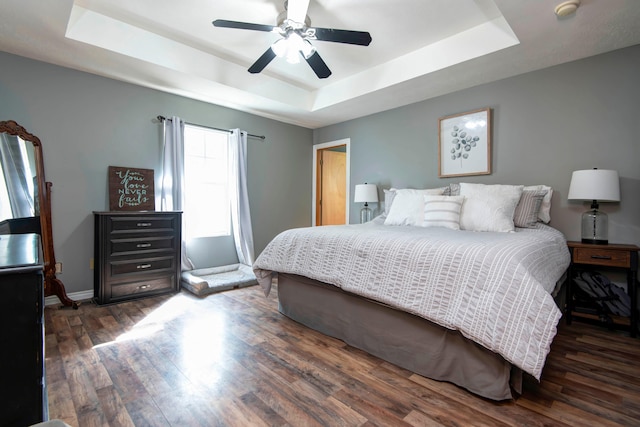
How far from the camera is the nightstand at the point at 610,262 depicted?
93.3 inches

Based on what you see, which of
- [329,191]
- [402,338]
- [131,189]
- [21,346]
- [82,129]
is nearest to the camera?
[21,346]

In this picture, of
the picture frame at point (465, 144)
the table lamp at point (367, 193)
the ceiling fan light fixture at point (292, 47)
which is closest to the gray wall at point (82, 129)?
the ceiling fan light fixture at point (292, 47)

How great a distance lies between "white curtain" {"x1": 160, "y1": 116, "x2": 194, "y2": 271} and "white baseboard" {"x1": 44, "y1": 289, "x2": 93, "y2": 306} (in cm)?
115

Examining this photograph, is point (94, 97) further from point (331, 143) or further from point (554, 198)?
point (554, 198)

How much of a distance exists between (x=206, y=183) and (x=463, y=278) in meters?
3.55

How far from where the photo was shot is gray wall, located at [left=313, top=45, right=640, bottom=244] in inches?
104

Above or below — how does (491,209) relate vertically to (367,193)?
below

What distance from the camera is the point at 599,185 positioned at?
8.17 feet

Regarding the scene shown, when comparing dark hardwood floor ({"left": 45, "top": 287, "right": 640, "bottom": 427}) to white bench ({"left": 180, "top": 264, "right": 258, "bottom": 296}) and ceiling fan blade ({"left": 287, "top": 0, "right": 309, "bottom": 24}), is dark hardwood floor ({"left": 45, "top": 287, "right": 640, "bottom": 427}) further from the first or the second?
ceiling fan blade ({"left": 287, "top": 0, "right": 309, "bottom": 24})

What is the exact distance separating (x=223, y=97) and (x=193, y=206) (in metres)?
1.47

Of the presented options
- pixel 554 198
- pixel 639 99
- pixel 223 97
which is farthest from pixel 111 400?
pixel 639 99

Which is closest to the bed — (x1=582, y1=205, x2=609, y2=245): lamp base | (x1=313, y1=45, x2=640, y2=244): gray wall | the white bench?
(x1=582, y1=205, x2=609, y2=245): lamp base

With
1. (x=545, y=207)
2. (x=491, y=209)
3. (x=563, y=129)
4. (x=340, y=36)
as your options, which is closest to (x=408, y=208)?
(x=491, y=209)

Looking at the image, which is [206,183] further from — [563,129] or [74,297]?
[563,129]
